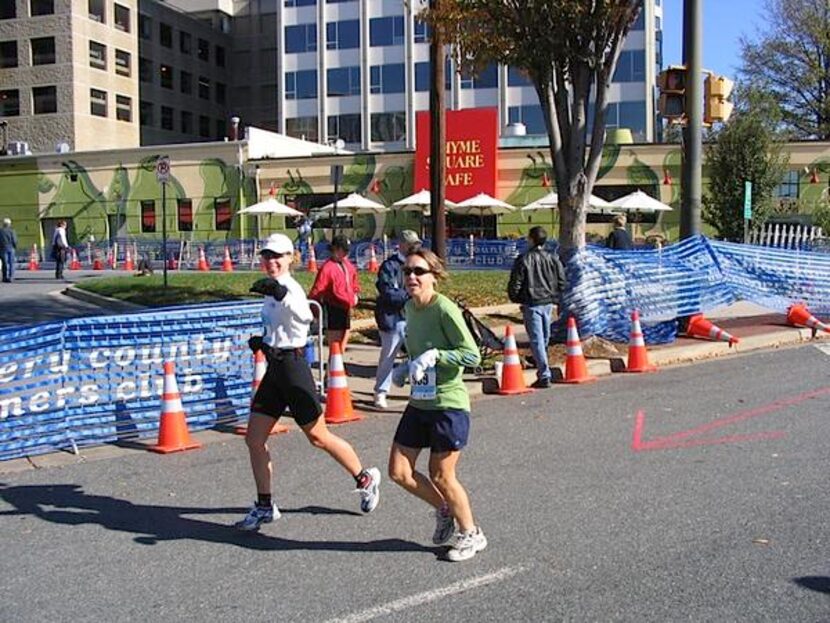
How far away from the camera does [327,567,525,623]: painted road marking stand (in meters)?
4.36

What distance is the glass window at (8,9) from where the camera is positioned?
63.4 metres

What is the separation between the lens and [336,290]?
9859mm

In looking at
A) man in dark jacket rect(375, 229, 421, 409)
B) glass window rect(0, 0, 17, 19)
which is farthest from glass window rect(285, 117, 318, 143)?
man in dark jacket rect(375, 229, 421, 409)

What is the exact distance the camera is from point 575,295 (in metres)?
13.2

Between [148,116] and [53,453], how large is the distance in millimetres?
68048

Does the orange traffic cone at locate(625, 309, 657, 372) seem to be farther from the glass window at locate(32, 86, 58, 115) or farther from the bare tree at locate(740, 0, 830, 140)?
the glass window at locate(32, 86, 58, 115)

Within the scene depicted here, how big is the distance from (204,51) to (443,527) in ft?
258

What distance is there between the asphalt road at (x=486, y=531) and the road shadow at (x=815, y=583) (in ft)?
0.04

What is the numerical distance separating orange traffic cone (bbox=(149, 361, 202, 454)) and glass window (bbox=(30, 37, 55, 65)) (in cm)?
6156

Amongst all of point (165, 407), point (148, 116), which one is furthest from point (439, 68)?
point (148, 116)

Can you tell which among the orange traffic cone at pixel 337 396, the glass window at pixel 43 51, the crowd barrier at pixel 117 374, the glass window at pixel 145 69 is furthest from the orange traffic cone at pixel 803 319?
the glass window at pixel 145 69

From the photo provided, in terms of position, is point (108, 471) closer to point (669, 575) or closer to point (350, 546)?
point (350, 546)

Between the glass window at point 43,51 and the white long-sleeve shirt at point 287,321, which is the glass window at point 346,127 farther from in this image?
the white long-sleeve shirt at point 287,321

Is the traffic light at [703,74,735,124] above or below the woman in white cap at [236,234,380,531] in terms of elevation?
above
